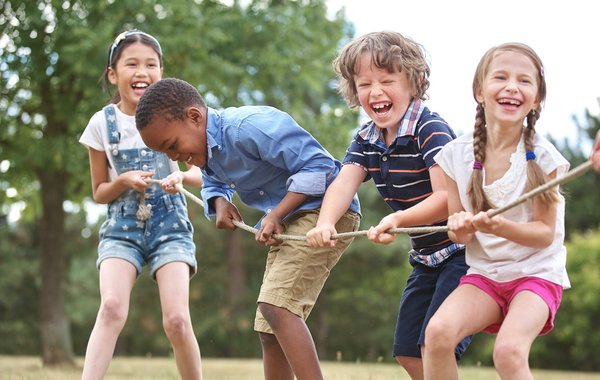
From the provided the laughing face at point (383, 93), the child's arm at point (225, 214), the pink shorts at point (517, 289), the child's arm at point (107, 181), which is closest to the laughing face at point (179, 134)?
the child's arm at point (225, 214)

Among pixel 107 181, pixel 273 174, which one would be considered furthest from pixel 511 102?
pixel 107 181

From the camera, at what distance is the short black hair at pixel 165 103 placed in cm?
417

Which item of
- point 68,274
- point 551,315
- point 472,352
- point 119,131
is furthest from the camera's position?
point 68,274

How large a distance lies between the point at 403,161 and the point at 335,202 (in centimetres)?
36

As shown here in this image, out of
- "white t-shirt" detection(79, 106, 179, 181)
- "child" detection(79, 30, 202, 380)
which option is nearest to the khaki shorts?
"child" detection(79, 30, 202, 380)

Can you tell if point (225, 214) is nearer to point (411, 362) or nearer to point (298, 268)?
point (298, 268)

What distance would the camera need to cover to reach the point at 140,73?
512 cm

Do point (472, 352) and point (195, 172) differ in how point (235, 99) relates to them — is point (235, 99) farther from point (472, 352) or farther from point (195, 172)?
point (472, 352)

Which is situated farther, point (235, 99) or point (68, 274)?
point (68, 274)

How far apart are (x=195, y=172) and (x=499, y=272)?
222cm

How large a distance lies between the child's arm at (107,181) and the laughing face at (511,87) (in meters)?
2.09

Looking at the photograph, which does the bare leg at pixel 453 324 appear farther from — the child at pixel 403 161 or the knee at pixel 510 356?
the child at pixel 403 161

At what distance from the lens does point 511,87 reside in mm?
3520

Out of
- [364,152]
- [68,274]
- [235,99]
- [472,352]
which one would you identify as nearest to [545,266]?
[364,152]
